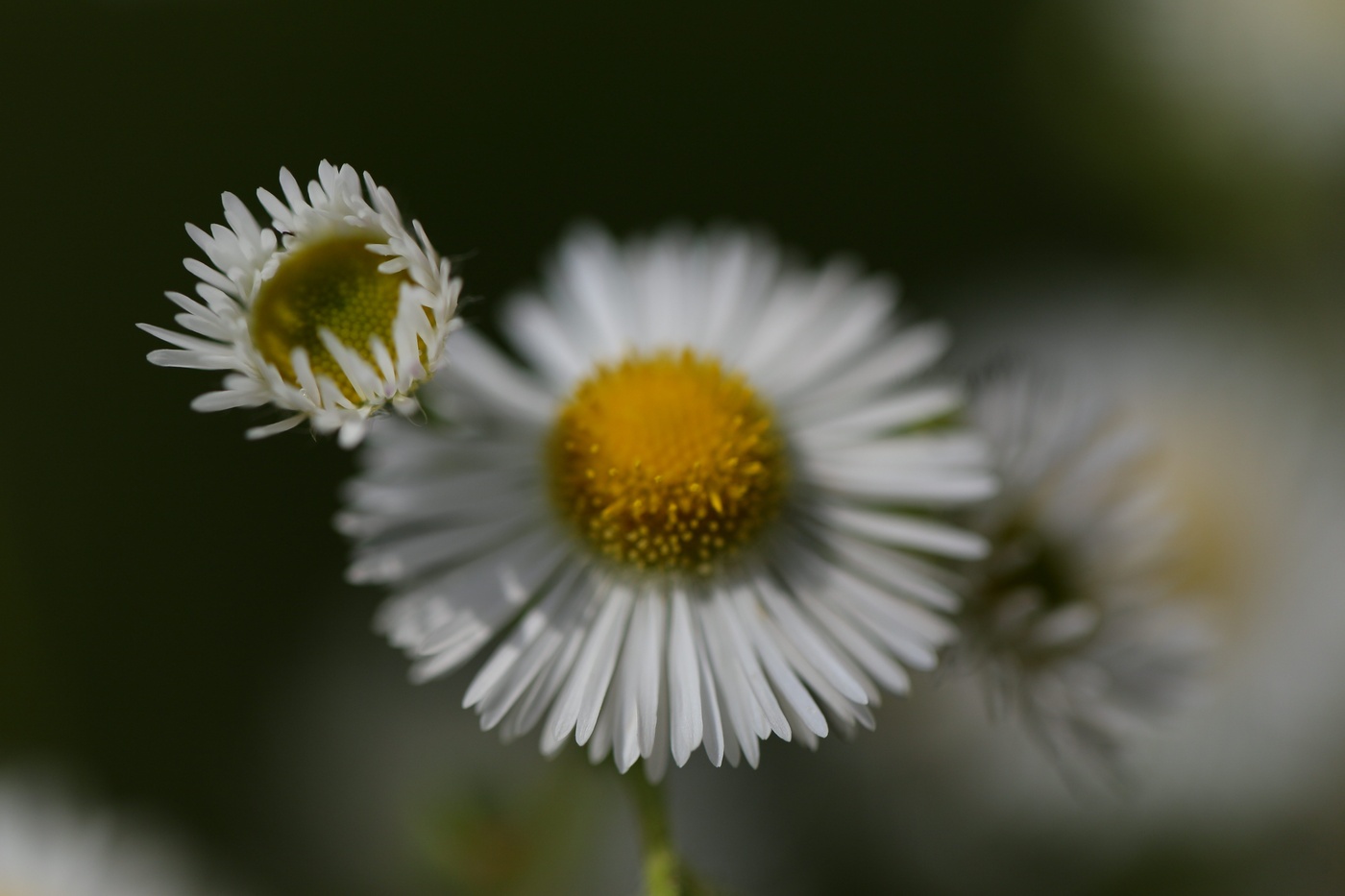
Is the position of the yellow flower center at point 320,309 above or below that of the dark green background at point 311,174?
below

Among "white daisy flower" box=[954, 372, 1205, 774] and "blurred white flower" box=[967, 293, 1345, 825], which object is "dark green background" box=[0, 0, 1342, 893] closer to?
"blurred white flower" box=[967, 293, 1345, 825]

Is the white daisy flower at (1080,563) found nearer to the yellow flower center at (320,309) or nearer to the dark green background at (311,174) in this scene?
the yellow flower center at (320,309)

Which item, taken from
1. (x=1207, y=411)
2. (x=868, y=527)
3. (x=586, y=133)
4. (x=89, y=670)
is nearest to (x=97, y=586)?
(x=89, y=670)

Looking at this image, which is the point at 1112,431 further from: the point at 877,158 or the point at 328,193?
the point at 877,158

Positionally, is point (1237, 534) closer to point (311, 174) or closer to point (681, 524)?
point (681, 524)

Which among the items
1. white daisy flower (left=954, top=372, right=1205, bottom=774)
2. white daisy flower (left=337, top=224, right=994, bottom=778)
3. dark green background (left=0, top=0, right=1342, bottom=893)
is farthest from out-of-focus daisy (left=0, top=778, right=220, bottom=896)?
white daisy flower (left=954, top=372, right=1205, bottom=774)

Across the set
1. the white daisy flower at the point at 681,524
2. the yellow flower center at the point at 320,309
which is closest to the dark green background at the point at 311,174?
the white daisy flower at the point at 681,524
